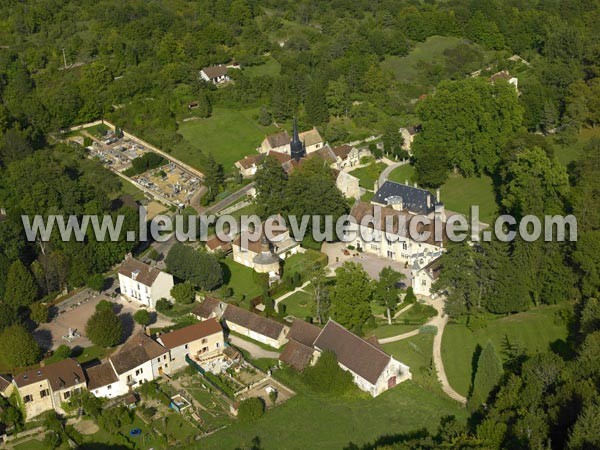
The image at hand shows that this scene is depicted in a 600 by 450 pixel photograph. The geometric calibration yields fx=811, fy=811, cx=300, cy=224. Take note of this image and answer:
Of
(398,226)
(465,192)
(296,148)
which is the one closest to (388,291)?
(398,226)

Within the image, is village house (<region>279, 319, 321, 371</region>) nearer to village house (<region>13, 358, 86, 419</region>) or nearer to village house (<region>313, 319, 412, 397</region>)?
village house (<region>313, 319, 412, 397</region>)

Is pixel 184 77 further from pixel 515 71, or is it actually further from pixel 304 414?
pixel 304 414

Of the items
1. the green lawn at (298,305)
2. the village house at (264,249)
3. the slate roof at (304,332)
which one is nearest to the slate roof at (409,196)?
the village house at (264,249)

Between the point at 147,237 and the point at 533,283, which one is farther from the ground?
the point at 533,283

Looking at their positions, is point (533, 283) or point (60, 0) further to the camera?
point (60, 0)

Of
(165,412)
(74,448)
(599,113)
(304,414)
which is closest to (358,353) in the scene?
(304,414)

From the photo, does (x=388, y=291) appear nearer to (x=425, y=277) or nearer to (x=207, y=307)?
(x=425, y=277)

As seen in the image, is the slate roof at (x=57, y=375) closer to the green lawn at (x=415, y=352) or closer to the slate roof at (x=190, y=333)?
the slate roof at (x=190, y=333)
